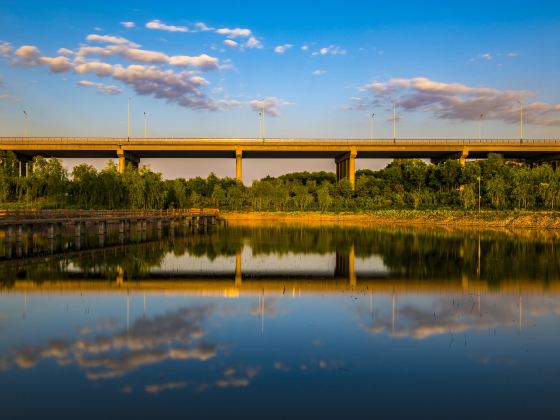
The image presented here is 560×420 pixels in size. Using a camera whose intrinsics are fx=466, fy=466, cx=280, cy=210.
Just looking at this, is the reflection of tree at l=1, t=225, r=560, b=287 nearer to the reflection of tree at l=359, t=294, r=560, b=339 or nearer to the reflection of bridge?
the reflection of bridge

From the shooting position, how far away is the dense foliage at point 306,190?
70812mm

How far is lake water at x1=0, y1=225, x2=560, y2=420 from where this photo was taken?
862 centimetres

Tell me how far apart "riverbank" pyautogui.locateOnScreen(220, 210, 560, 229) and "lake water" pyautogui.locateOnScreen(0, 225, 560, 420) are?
4277 centimetres

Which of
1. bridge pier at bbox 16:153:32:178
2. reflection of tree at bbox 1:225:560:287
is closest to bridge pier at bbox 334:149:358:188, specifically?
reflection of tree at bbox 1:225:560:287

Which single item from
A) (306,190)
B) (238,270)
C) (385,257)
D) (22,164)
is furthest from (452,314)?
(22,164)

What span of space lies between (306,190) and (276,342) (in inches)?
2905

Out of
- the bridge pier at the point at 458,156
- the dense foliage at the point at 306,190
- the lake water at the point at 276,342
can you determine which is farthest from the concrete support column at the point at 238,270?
the bridge pier at the point at 458,156

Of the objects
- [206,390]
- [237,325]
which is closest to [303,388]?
[206,390]

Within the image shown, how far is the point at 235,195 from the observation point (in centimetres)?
8531

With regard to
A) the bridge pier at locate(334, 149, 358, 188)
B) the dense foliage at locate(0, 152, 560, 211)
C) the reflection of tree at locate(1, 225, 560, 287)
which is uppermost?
the bridge pier at locate(334, 149, 358, 188)

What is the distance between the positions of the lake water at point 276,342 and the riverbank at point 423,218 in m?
42.8

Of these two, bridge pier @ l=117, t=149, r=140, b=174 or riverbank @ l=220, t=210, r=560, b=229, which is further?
bridge pier @ l=117, t=149, r=140, b=174

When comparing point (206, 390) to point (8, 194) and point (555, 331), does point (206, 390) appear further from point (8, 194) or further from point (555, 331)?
point (8, 194)

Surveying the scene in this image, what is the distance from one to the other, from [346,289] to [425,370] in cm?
955
